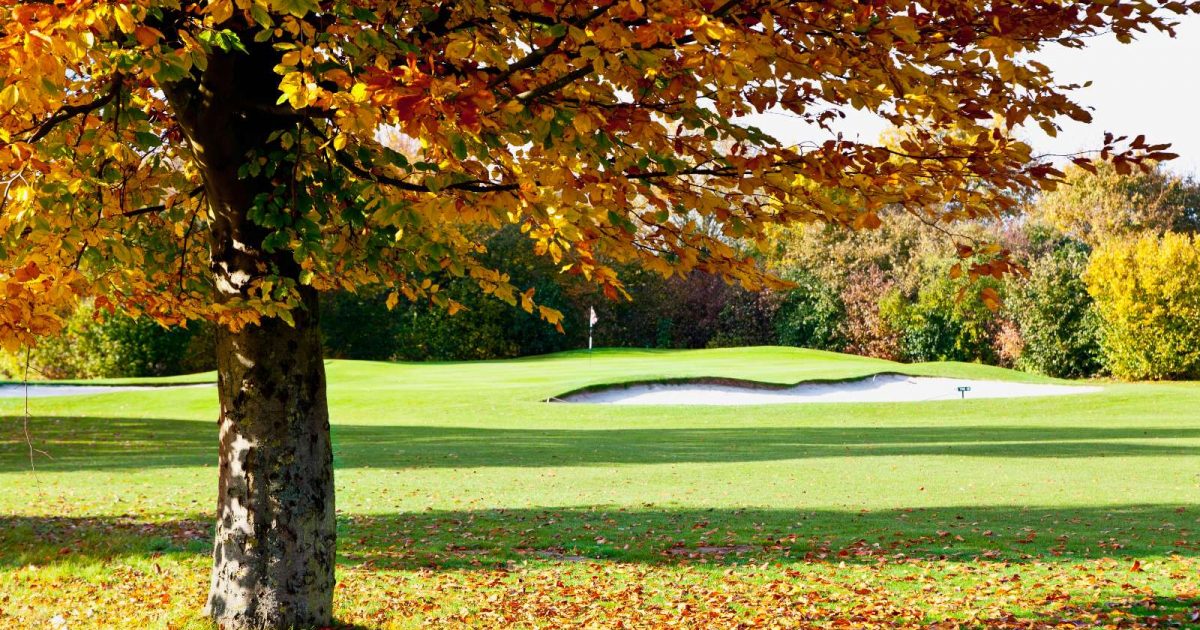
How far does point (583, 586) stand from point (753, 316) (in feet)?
121

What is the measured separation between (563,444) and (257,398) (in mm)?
12264

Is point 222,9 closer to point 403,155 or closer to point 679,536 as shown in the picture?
point 403,155

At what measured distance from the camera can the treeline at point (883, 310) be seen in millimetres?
32375

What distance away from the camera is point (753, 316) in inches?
1735

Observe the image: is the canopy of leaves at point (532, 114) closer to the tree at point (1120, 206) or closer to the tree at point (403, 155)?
the tree at point (403, 155)

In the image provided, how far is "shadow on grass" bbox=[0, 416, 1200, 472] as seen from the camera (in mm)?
15750

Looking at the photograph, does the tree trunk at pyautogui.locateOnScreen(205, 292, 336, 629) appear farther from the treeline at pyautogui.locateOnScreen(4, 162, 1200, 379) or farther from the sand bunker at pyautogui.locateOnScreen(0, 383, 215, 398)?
the sand bunker at pyautogui.locateOnScreen(0, 383, 215, 398)

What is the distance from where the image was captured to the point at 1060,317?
35188mm

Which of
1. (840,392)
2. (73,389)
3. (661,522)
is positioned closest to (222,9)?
(661,522)

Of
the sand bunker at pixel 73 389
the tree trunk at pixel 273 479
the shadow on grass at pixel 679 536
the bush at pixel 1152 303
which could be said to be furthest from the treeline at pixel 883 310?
the tree trunk at pixel 273 479

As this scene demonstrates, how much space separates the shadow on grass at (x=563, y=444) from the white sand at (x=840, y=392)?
5441 mm

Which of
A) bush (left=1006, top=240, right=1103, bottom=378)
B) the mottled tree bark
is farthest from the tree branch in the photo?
bush (left=1006, top=240, right=1103, bottom=378)

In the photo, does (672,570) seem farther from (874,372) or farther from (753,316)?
(753,316)

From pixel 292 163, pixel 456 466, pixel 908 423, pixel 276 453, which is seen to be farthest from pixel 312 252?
pixel 908 423
